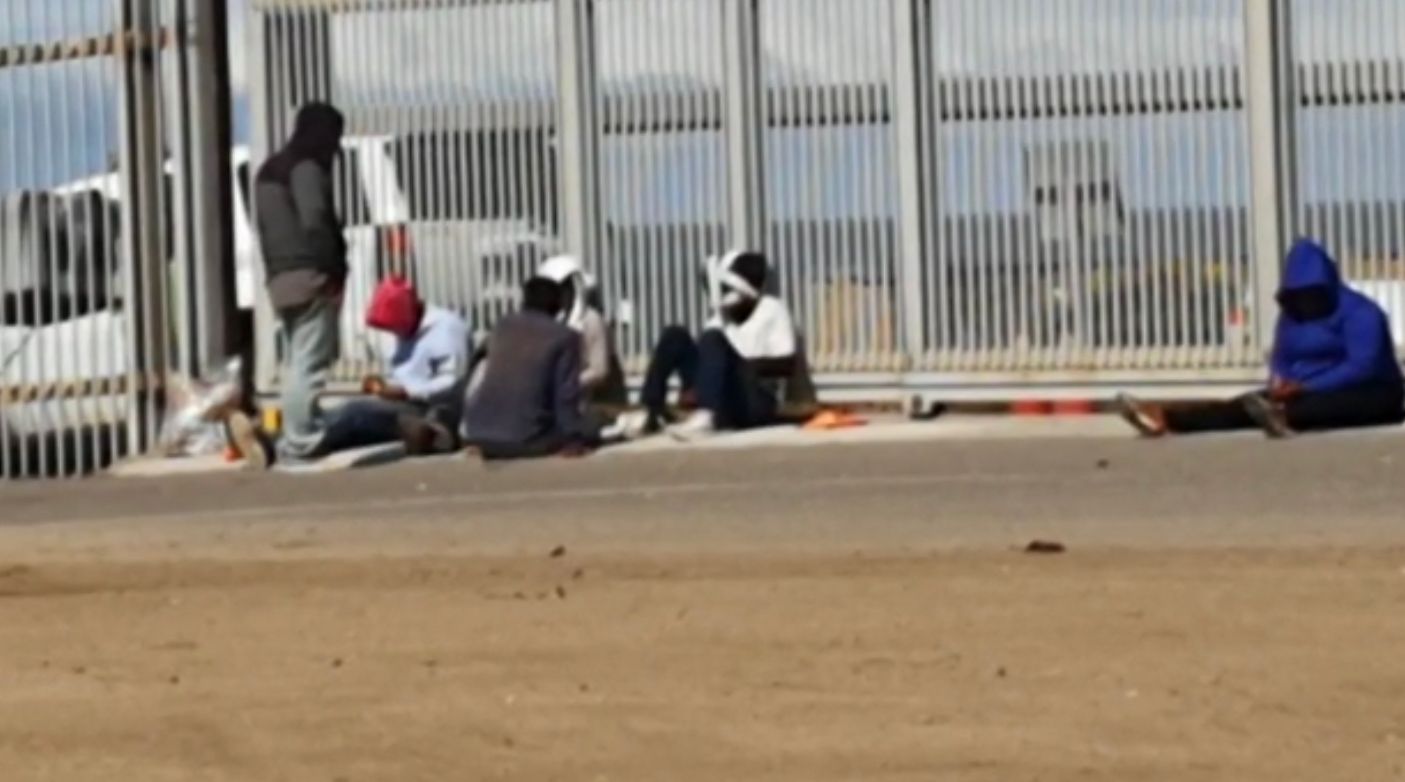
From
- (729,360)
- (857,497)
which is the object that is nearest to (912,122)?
(729,360)

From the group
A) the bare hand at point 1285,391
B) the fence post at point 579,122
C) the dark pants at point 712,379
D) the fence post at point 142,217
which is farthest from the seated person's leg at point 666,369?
the bare hand at point 1285,391

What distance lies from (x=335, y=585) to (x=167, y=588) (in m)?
0.59

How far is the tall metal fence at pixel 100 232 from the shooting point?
794 inches

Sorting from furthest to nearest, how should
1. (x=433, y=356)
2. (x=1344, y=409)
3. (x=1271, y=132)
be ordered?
(x=433, y=356)
(x=1271, y=132)
(x=1344, y=409)

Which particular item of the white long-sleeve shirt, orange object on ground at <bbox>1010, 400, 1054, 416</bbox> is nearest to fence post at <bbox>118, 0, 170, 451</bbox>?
the white long-sleeve shirt

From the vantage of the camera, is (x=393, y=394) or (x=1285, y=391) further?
(x=393, y=394)

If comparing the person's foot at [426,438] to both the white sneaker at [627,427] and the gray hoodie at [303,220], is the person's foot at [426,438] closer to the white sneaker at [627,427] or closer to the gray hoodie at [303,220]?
the white sneaker at [627,427]

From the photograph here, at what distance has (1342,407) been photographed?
1745 centimetres

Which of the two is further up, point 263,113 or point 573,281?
point 263,113

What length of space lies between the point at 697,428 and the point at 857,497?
11.9 feet

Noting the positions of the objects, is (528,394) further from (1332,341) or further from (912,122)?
(1332,341)

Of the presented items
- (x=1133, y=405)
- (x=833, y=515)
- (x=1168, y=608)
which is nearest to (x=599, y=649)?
(x=1168, y=608)

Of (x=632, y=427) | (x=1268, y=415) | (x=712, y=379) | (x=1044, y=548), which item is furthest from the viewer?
(x=632, y=427)

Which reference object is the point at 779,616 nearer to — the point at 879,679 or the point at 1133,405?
the point at 879,679
